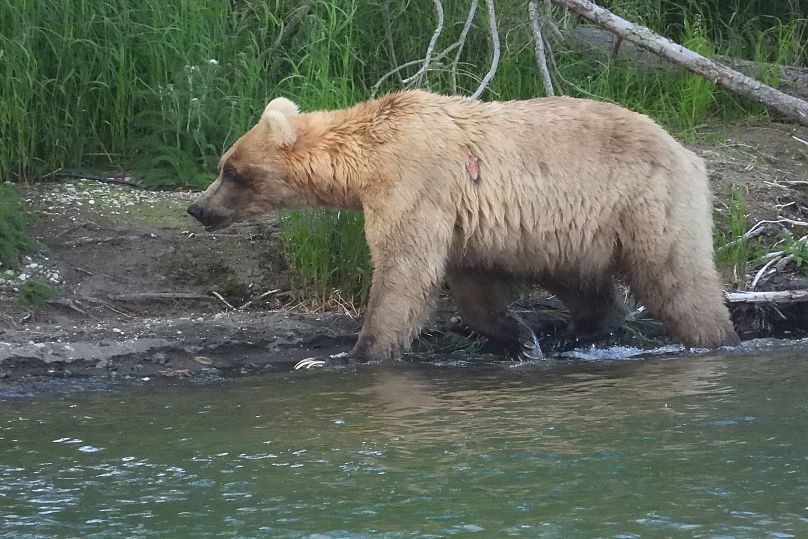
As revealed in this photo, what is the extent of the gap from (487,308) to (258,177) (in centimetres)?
141

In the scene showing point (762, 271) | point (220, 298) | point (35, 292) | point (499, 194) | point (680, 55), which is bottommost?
point (220, 298)

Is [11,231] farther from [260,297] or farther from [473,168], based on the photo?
[473,168]

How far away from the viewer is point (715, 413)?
4.84 metres

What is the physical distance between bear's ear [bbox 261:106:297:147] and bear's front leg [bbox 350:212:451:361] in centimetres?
77

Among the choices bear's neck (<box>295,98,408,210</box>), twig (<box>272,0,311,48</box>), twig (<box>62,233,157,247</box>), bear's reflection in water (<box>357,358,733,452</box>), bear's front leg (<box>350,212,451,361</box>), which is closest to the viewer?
bear's reflection in water (<box>357,358,733,452</box>)

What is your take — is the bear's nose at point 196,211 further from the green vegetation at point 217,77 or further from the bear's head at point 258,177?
the green vegetation at point 217,77

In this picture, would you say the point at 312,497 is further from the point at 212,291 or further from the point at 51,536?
the point at 212,291

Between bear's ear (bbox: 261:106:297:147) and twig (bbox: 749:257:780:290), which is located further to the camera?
twig (bbox: 749:257:780:290)

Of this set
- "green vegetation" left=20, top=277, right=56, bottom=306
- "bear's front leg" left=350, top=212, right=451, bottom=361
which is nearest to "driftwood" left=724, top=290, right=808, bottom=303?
"bear's front leg" left=350, top=212, right=451, bottom=361

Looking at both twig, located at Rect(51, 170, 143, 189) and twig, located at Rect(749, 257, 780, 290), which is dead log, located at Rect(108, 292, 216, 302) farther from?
twig, located at Rect(749, 257, 780, 290)

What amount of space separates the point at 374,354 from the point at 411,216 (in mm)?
707

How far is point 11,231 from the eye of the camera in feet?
23.6

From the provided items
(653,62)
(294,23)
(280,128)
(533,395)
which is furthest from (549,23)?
(533,395)

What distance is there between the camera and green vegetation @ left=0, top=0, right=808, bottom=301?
25.7ft
